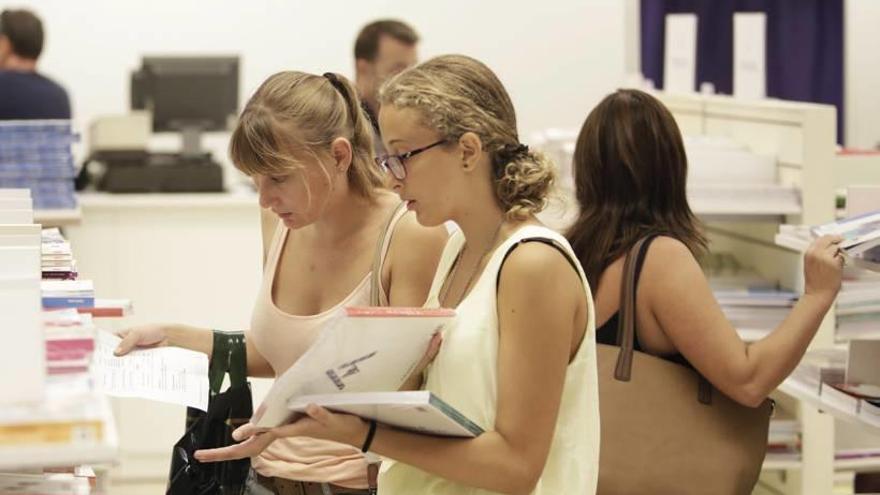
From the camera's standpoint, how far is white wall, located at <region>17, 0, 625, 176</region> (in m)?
8.88

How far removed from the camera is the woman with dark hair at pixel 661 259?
101 inches

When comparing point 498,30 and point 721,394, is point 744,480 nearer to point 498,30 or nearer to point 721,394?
point 721,394

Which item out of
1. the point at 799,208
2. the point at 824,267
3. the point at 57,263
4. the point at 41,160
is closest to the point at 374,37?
the point at 41,160

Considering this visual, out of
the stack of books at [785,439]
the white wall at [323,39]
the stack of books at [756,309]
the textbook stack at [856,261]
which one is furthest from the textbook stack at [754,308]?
the white wall at [323,39]

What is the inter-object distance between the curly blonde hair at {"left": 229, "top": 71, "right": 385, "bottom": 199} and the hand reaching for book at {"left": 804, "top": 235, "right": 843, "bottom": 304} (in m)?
0.84

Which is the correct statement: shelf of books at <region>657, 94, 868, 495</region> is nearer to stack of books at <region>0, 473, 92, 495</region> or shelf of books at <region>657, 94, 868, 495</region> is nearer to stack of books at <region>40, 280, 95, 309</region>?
stack of books at <region>40, 280, 95, 309</region>

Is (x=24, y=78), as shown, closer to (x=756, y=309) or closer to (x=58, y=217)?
(x=58, y=217)

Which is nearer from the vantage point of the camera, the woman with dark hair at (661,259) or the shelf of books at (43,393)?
the shelf of books at (43,393)

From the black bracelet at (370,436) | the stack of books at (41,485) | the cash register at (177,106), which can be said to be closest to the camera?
the stack of books at (41,485)

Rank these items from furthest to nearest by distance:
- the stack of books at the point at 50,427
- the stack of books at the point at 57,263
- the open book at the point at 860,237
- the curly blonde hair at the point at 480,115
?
the open book at the point at 860,237 < the stack of books at the point at 57,263 < the curly blonde hair at the point at 480,115 < the stack of books at the point at 50,427

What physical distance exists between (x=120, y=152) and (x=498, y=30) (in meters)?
3.68

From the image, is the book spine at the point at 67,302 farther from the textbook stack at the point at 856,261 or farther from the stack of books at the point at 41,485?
the textbook stack at the point at 856,261

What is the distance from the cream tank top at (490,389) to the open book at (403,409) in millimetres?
68

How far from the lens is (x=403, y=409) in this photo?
72.1 inches
